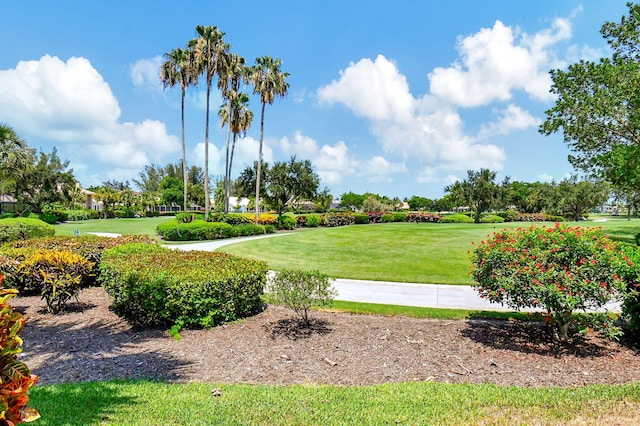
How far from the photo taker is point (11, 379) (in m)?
1.97

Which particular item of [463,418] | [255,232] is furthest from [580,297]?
[255,232]

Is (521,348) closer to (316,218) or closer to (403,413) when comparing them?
(403,413)

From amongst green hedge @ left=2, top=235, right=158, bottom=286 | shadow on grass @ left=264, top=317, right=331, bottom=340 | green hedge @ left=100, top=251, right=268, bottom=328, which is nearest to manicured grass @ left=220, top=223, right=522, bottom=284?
shadow on grass @ left=264, top=317, right=331, bottom=340

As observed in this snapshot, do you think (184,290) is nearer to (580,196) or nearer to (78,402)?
(78,402)

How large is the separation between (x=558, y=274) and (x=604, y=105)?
17.1 metres

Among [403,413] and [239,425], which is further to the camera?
[403,413]

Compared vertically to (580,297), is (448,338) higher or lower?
lower

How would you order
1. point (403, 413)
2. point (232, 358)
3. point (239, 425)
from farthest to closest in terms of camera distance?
point (232, 358)
point (403, 413)
point (239, 425)

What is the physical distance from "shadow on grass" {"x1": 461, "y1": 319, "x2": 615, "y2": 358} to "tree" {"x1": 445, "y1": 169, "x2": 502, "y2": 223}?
144 feet

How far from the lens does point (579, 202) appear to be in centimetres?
5109

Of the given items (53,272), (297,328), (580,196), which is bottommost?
(297,328)

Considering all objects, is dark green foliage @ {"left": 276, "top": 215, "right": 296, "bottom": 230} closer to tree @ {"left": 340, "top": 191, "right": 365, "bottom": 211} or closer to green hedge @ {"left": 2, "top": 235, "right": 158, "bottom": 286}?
green hedge @ {"left": 2, "top": 235, "right": 158, "bottom": 286}

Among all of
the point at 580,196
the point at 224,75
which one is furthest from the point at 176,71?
the point at 580,196

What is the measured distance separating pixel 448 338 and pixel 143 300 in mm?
5089
